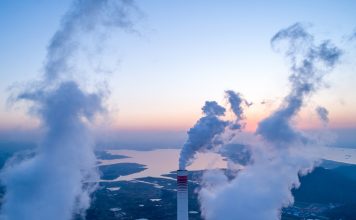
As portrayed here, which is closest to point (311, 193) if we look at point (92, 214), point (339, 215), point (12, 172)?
point (339, 215)

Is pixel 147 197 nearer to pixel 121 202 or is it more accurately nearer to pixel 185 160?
pixel 121 202

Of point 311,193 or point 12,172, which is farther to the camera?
point 311,193

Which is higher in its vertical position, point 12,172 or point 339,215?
point 12,172

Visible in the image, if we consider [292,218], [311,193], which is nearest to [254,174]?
[292,218]

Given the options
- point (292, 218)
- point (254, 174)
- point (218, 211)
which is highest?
point (254, 174)

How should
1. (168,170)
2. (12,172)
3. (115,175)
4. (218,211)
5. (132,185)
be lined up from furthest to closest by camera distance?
(168,170) < (115,175) < (132,185) < (218,211) < (12,172)

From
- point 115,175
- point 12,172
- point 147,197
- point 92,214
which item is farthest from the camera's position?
point 115,175

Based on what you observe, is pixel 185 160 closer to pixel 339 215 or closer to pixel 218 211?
pixel 218 211
